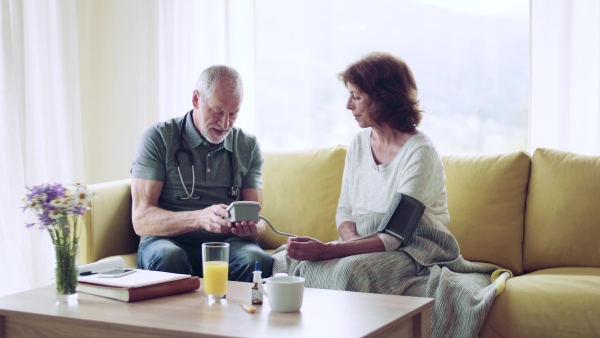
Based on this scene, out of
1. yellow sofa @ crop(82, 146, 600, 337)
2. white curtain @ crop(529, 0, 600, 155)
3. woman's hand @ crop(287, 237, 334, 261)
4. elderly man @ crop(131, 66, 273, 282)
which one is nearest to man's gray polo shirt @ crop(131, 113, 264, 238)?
elderly man @ crop(131, 66, 273, 282)

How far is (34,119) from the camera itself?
3.62 meters

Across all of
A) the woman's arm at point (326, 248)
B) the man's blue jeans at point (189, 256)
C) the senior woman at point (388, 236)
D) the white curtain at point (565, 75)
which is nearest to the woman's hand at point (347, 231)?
the senior woman at point (388, 236)

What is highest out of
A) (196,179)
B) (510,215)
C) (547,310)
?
(196,179)

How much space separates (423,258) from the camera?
7.88 feet

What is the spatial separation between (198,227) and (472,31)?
5.80 ft

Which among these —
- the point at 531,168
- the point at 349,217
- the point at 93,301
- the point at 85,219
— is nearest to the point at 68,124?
the point at 85,219

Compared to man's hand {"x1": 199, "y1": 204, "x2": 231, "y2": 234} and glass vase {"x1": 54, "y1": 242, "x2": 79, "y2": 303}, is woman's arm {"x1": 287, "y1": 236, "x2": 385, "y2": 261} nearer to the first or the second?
man's hand {"x1": 199, "y1": 204, "x2": 231, "y2": 234}

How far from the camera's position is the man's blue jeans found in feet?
8.34

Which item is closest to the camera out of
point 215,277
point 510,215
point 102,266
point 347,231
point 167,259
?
point 215,277

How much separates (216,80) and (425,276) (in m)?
1.07

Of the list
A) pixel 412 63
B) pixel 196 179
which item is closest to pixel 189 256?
pixel 196 179

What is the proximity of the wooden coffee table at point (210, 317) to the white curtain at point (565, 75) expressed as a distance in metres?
1.57

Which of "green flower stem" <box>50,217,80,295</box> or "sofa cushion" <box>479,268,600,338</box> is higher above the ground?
"green flower stem" <box>50,217,80,295</box>

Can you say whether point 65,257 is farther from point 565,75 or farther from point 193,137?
point 565,75
